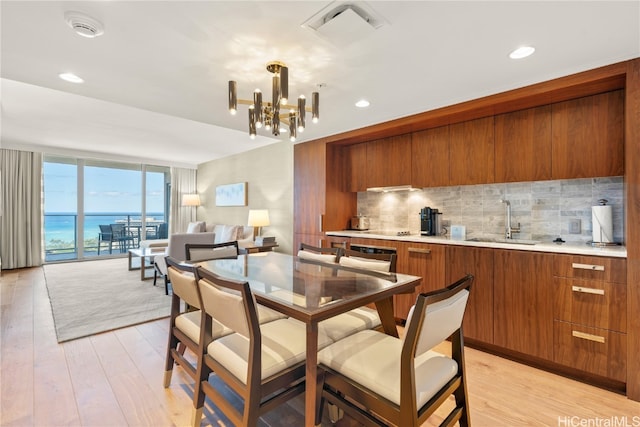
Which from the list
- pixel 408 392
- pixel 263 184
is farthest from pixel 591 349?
pixel 263 184

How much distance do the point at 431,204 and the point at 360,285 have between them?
7.06 ft

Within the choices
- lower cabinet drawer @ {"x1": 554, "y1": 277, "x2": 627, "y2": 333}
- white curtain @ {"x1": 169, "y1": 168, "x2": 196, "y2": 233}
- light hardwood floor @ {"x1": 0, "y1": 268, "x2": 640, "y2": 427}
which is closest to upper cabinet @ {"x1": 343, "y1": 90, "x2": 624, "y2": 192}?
lower cabinet drawer @ {"x1": 554, "y1": 277, "x2": 627, "y2": 333}

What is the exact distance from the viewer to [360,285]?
5.59 feet

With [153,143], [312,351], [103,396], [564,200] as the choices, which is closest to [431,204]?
[564,200]

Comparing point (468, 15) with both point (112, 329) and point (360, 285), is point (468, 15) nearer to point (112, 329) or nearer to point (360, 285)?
point (360, 285)

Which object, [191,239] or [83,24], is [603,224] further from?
[191,239]

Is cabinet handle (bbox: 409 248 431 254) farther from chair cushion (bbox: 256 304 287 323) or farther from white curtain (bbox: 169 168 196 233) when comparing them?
white curtain (bbox: 169 168 196 233)

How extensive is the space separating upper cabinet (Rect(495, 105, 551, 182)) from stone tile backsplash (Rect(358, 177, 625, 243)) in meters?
0.25

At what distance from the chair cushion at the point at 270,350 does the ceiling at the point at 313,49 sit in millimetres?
1733

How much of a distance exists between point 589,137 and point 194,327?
10.6ft

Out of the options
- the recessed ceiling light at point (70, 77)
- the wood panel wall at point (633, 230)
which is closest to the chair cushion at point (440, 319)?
the wood panel wall at point (633, 230)

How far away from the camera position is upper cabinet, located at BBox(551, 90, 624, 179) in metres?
2.22

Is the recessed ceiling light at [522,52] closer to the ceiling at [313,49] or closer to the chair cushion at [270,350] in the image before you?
the ceiling at [313,49]

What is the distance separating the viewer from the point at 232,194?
6707 mm
